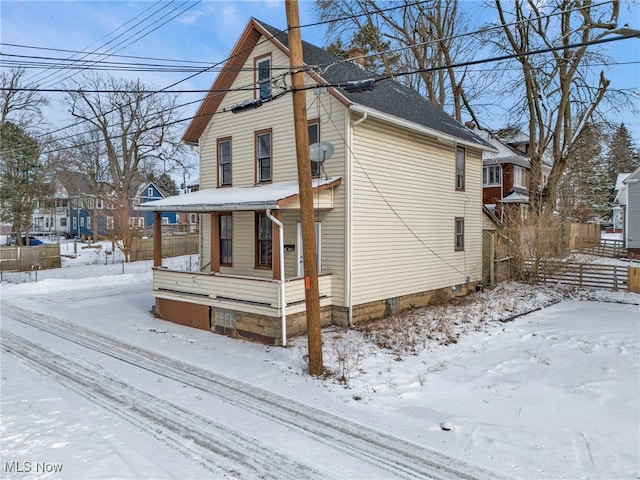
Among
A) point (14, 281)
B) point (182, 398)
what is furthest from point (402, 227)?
point (14, 281)

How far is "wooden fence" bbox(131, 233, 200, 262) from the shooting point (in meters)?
30.4

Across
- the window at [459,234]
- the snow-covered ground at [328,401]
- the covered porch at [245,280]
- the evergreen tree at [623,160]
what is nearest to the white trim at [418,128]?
the covered porch at [245,280]

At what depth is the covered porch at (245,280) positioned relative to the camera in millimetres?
10250

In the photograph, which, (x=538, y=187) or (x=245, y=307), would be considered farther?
(x=538, y=187)

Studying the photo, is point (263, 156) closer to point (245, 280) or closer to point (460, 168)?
point (245, 280)

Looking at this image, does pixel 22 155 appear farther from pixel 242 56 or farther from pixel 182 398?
pixel 182 398

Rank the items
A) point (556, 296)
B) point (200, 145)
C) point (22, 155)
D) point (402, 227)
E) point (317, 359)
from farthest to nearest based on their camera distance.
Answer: point (22, 155) < point (556, 296) < point (200, 145) < point (402, 227) < point (317, 359)

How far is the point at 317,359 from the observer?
814 centimetres

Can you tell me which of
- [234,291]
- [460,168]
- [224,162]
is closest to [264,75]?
[224,162]

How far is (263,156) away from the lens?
13383mm

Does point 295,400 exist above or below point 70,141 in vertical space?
below

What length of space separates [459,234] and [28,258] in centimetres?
2248

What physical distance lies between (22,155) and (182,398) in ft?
117

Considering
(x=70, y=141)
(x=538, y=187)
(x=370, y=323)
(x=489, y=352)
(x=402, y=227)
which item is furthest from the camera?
(x=70, y=141)
